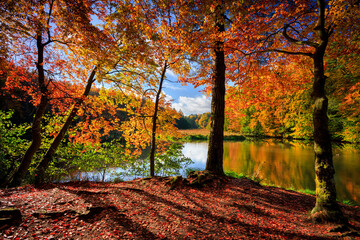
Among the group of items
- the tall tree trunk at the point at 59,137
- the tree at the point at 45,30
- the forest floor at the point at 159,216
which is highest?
the tree at the point at 45,30

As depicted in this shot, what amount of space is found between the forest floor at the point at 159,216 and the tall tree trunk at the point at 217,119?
4.17ft

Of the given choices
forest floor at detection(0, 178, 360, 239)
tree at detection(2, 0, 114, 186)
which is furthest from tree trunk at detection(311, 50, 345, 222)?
tree at detection(2, 0, 114, 186)

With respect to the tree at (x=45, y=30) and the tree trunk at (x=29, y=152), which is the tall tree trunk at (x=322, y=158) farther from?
the tree trunk at (x=29, y=152)

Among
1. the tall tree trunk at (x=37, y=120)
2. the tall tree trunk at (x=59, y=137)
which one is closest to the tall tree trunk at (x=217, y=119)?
the tall tree trunk at (x=59, y=137)

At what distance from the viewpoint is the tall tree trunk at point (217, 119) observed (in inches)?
202

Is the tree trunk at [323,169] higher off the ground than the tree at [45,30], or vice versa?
the tree at [45,30]

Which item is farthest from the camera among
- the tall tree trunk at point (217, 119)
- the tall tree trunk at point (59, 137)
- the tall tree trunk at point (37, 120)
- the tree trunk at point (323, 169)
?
the tall tree trunk at point (217, 119)

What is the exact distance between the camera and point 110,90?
6.46 metres

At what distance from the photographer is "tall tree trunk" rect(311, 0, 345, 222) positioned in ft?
9.95

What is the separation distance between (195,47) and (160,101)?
3002 millimetres

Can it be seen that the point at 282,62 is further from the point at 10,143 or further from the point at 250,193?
the point at 10,143

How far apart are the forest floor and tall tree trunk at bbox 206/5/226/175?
1.27 m

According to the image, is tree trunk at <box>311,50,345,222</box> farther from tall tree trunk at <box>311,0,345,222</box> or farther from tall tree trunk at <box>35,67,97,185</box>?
tall tree trunk at <box>35,67,97,185</box>

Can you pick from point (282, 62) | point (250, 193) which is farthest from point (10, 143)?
point (282, 62)
